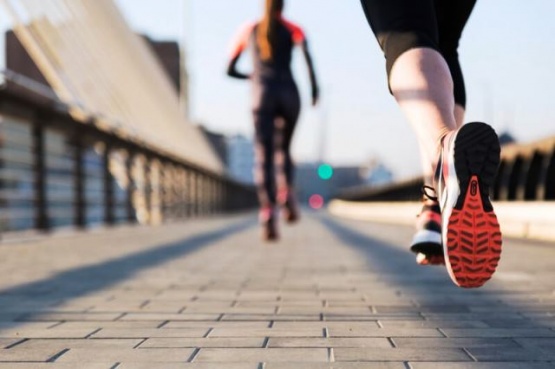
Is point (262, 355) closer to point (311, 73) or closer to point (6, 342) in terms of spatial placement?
point (6, 342)

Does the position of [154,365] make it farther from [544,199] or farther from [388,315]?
[544,199]

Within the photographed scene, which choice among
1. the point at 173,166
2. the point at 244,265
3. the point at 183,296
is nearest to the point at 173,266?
the point at 244,265

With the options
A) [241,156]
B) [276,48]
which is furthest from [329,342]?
[241,156]

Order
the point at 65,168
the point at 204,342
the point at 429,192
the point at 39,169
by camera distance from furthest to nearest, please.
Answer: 1. the point at 65,168
2. the point at 39,169
3. the point at 429,192
4. the point at 204,342

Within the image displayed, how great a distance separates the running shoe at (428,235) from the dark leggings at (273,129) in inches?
169

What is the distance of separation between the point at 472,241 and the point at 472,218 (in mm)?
66

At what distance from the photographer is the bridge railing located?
8.77 m

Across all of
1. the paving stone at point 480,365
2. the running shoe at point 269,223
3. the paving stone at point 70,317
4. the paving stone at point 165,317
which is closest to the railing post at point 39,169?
the running shoe at point 269,223

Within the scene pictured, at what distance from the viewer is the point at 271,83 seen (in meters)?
7.02

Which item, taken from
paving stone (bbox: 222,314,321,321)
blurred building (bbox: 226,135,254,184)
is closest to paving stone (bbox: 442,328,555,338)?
paving stone (bbox: 222,314,321,321)

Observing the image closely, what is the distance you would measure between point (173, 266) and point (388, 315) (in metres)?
2.71

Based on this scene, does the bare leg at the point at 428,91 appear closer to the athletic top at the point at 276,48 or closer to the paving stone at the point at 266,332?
the paving stone at the point at 266,332

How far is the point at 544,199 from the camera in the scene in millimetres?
8609

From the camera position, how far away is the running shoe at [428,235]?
2650 mm
